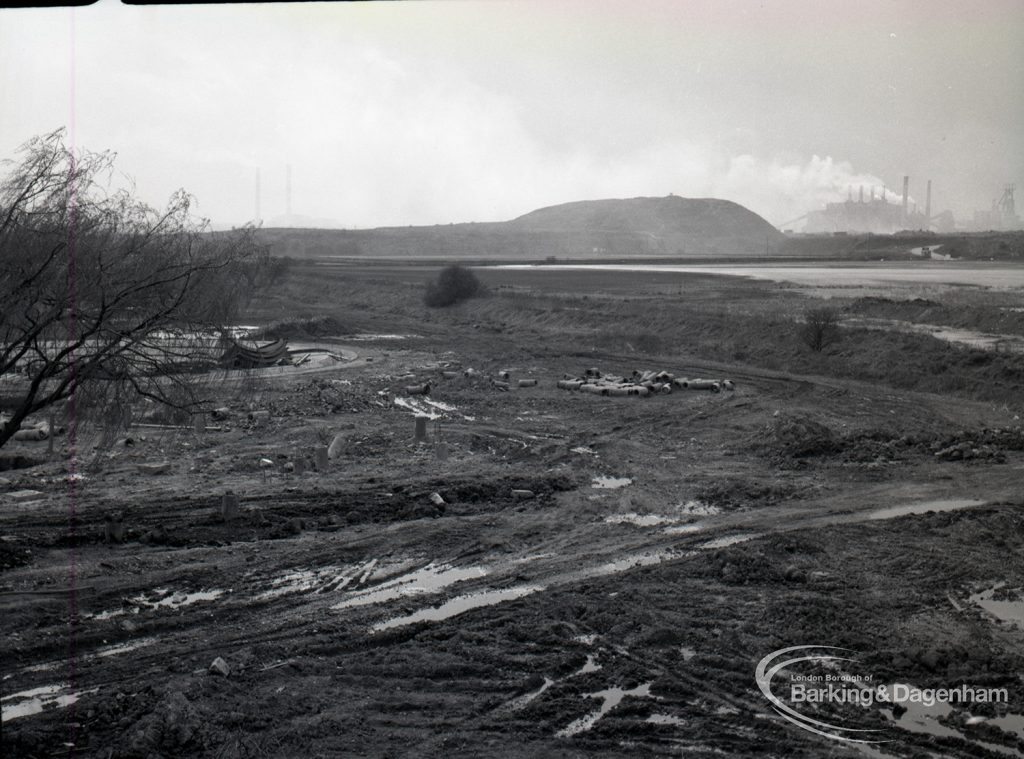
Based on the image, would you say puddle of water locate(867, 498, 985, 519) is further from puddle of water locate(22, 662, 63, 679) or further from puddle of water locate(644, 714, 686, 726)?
puddle of water locate(22, 662, 63, 679)

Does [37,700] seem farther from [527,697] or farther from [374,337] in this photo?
[374,337]

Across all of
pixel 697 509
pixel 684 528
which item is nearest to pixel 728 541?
pixel 684 528

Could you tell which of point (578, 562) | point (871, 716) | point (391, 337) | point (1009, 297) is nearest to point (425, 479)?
point (578, 562)

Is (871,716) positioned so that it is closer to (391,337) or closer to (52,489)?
(52,489)

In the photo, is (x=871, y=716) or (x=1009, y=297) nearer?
(x=871, y=716)

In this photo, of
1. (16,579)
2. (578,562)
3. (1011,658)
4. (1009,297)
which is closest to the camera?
(1011,658)

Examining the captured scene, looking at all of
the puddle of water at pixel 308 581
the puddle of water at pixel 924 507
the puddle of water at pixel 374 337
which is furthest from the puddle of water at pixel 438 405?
the puddle of water at pixel 374 337

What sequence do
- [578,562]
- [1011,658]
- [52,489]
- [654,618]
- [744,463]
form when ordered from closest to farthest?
[1011,658]
[654,618]
[578,562]
[52,489]
[744,463]

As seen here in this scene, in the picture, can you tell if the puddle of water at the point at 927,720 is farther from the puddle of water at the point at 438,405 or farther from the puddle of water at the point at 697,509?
the puddle of water at the point at 438,405

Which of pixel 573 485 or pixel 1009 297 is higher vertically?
pixel 1009 297
